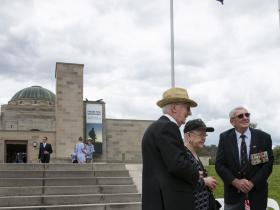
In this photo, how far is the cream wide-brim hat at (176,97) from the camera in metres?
3.71

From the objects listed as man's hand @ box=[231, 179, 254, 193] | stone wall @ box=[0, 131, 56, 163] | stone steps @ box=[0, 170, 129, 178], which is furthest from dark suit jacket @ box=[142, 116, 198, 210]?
stone wall @ box=[0, 131, 56, 163]

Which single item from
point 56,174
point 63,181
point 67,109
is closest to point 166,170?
point 63,181

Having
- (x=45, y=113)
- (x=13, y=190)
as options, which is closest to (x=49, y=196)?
(x=13, y=190)

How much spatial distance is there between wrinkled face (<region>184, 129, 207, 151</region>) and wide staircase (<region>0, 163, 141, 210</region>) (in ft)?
21.1

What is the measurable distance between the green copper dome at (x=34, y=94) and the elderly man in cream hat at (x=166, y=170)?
2535 inches

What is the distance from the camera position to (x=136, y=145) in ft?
127

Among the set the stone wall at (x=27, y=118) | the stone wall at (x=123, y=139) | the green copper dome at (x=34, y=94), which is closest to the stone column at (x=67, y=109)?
the stone wall at (x=123, y=139)

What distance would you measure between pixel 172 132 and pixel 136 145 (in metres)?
35.2

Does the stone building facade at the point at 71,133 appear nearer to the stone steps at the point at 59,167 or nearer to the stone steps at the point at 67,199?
the stone steps at the point at 59,167

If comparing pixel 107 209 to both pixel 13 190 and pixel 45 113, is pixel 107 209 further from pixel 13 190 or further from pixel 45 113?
pixel 45 113

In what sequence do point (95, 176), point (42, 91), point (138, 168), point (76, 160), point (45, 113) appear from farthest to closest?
point (42, 91) → point (45, 113) → point (76, 160) → point (138, 168) → point (95, 176)

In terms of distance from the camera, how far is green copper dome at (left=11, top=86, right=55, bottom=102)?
66988 mm

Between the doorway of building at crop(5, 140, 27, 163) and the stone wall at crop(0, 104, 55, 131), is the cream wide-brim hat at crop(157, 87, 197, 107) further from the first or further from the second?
the stone wall at crop(0, 104, 55, 131)

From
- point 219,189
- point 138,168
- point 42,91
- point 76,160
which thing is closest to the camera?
point 219,189
